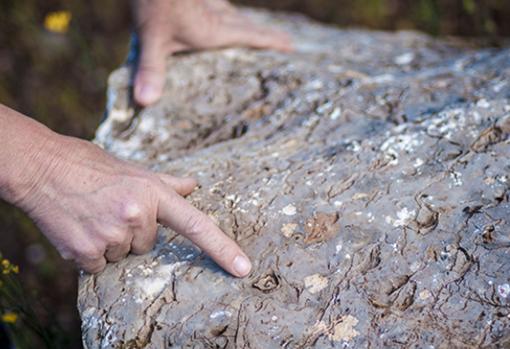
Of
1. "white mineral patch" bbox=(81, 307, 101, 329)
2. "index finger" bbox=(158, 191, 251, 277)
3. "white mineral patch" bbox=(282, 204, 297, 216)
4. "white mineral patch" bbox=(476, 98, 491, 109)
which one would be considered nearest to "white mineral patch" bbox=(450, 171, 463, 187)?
"white mineral patch" bbox=(476, 98, 491, 109)

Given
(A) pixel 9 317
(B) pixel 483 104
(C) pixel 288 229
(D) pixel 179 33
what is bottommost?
(A) pixel 9 317

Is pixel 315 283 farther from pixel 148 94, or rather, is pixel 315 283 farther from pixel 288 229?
pixel 148 94

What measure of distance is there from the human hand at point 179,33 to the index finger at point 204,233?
985 millimetres

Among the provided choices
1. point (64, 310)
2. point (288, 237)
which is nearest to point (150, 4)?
point (288, 237)

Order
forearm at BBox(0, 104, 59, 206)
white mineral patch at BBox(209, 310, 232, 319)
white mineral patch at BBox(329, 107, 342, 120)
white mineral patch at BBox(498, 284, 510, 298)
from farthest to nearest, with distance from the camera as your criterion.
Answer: white mineral patch at BBox(329, 107, 342, 120) → forearm at BBox(0, 104, 59, 206) → white mineral patch at BBox(209, 310, 232, 319) → white mineral patch at BBox(498, 284, 510, 298)

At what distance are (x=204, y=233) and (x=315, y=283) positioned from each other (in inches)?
13.8

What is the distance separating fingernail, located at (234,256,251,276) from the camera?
1723mm

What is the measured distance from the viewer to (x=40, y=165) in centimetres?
177

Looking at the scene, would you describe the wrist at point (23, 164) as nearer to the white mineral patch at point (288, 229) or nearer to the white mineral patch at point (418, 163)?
the white mineral patch at point (288, 229)

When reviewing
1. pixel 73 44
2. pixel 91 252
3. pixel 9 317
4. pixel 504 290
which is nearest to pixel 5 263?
pixel 9 317

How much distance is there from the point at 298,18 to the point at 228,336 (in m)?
2.55

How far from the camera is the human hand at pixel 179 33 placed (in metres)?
2.71

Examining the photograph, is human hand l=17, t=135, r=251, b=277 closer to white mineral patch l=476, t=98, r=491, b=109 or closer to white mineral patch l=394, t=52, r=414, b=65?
white mineral patch l=476, t=98, r=491, b=109

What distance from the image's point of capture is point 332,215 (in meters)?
1.85
